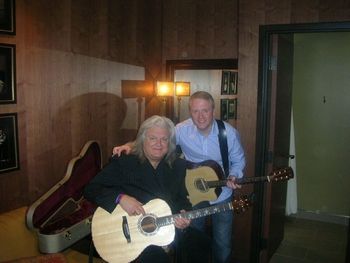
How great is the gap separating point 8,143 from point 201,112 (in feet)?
4.09

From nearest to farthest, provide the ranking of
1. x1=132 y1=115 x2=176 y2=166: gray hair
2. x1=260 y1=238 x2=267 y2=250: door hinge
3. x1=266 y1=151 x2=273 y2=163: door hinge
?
x1=132 y1=115 x2=176 y2=166: gray hair < x1=266 y1=151 x2=273 y2=163: door hinge < x1=260 y1=238 x2=267 y2=250: door hinge

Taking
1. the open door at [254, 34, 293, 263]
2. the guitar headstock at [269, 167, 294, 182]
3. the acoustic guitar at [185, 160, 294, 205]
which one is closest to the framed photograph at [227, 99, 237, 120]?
the open door at [254, 34, 293, 263]

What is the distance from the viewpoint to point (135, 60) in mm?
3619

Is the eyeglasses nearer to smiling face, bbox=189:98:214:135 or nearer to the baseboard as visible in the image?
smiling face, bbox=189:98:214:135

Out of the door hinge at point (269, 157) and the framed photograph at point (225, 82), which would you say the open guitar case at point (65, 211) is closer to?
the door hinge at point (269, 157)

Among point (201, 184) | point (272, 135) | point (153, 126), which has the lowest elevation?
point (201, 184)

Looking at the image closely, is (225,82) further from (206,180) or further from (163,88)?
(206,180)

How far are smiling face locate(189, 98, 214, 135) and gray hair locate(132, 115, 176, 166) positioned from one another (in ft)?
1.04

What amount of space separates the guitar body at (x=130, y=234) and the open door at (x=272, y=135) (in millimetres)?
1225

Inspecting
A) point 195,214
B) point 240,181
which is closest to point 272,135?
point 240,181

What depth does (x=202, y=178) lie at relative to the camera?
8.86ft

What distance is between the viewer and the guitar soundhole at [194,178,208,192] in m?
2.68

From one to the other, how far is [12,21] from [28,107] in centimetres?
54

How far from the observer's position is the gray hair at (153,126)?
2221mm
